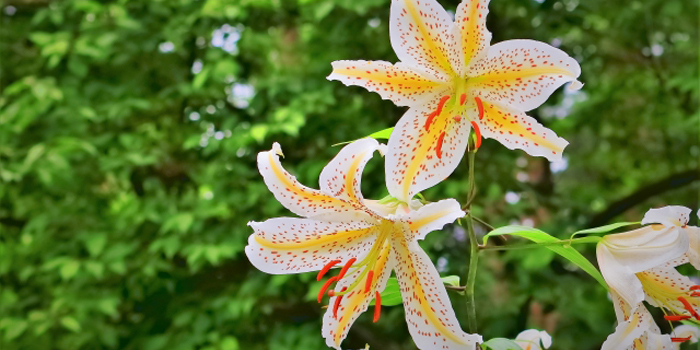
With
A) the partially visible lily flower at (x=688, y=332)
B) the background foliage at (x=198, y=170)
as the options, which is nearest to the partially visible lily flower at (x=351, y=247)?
the partially visible lily flower at (x=688, y=332)

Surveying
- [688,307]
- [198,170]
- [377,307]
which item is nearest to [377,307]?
[377,307]

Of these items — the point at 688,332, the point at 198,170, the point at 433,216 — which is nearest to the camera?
the point at 433,216

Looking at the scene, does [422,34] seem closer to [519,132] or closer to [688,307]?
[519,132]

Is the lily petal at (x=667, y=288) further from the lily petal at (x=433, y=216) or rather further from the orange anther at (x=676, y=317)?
the lily petal at (x=433, y=216)

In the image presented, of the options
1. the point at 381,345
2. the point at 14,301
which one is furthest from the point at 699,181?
the point at 14,301

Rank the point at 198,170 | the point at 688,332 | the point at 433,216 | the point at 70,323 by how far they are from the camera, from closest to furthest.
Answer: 1. the point at 433,216
2. the point at 688,332
3. the point at 70,323
4. the point at 198,170

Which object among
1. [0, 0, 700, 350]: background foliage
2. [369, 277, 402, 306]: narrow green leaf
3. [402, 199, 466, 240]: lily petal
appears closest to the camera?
[402, 199, 466, 240]: lily petal

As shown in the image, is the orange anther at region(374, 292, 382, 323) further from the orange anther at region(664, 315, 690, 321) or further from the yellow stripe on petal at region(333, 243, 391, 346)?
the orange anther at region(664, 315, 690, 321)

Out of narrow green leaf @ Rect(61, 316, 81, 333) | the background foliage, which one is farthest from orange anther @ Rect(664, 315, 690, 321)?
narrow green leaf @ Rect(61, 316, 81, 333)

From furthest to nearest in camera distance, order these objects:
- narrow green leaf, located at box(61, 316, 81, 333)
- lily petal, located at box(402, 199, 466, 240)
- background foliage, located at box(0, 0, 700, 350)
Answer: background foliage, located at box(0, 0, 700, 350) < narrow green leaf, located at box(61, 316, 81, 333) < lily petal, located at box(402, 199, 466, 240)
